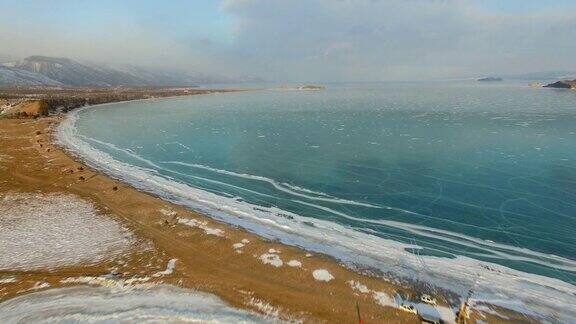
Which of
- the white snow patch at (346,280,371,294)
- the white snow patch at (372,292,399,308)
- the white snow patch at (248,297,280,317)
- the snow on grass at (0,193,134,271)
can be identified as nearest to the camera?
the white snow patch at (248,297,280,317)

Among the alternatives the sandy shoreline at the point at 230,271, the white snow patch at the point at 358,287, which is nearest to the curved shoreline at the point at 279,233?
the sandy shoreline at the point at 230,271

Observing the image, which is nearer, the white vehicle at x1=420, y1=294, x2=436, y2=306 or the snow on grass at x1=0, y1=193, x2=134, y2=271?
the white vehicle at x1=420, y1=294, x2=436, y2=306

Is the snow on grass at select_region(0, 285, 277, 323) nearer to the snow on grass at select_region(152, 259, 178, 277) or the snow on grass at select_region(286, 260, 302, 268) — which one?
the snow on grass at select_region(152, 259, 178, 277)

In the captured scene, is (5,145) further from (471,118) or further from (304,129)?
(471,118)

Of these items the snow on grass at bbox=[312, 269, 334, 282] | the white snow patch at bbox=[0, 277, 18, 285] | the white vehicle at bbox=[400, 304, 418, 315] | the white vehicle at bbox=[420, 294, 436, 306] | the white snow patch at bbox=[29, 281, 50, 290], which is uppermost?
the white snow patch at bbox=[0, 277, 18, 285]

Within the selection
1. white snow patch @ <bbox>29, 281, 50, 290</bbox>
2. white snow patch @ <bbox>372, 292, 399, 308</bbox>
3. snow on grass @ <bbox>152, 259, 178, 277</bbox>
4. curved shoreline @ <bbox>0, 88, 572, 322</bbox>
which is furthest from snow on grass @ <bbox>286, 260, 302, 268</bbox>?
white snow patch @ <bbox>29, 281, 50, 290</bbox>

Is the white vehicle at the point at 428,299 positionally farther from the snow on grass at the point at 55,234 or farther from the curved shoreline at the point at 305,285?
the snow on grass at the point at 55,234
